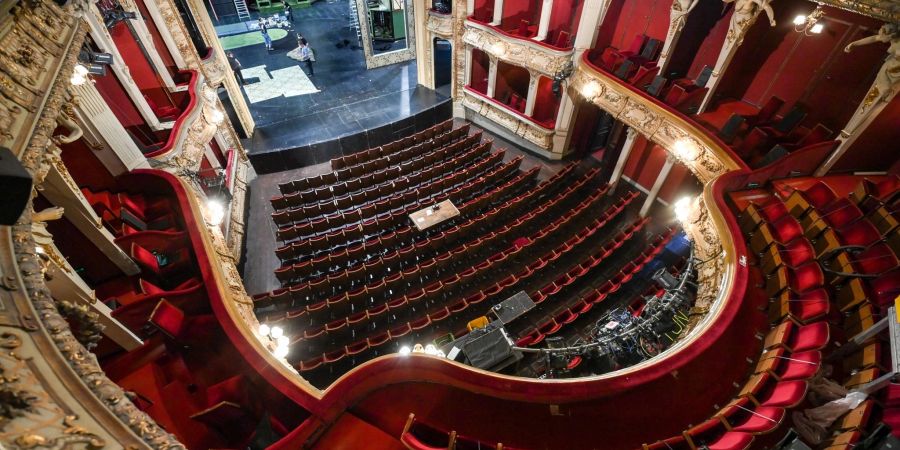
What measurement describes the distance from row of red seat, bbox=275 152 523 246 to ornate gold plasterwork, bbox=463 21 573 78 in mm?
2498

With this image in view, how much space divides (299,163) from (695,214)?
9956 mm

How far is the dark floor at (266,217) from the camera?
26.7 ft

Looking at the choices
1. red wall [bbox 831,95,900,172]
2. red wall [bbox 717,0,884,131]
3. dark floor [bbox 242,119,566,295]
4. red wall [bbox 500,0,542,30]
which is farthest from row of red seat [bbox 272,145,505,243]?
red wall [bbox 831,95,900,172]

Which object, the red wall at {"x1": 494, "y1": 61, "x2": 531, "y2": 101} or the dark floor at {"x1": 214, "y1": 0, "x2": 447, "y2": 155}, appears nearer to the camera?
the dark floor at {"x1": 214, "y1": 0, "x2": 447, "y2": 155}

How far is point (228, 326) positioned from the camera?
448 centimetres

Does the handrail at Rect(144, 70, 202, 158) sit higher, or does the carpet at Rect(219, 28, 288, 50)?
the handrail at Rect(144, 70, 202, 158)

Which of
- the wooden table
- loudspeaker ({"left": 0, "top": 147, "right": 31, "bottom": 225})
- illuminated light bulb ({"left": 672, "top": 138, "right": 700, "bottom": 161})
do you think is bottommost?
the wooden table

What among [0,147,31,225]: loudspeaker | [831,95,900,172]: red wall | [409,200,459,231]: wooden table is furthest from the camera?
[409,200,459,231]: wooden table

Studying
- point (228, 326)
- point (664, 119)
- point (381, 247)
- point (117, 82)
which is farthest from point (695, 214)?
point (117, 82)

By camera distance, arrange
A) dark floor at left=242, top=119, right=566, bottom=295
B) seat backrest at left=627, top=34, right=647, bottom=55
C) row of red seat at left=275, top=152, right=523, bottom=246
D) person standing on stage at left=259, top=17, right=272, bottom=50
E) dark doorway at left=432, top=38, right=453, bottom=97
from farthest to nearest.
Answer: person standing on stage at left=259, top=17, right=272, bottom=50 → dark doorway at left=432, top=38, right=453, bottom=97 → seat backrest at left=627, top=34, right=647, bottom=55 → row of red seat at left=275, top=152, right=523, bottom=246 → dark floor at left=242, top=119, right=566, bottom=295

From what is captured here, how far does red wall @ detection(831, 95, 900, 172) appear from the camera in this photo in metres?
5.52

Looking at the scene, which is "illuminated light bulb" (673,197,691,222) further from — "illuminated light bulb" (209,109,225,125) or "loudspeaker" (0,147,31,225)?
"illuminated light bulb" (209,109,225,125)

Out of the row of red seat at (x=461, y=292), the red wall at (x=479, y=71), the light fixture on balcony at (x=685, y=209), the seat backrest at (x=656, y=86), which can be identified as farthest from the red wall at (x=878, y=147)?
the red wall at (x=479, y=71)

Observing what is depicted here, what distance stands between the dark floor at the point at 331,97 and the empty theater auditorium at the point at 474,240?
202 millimetres
